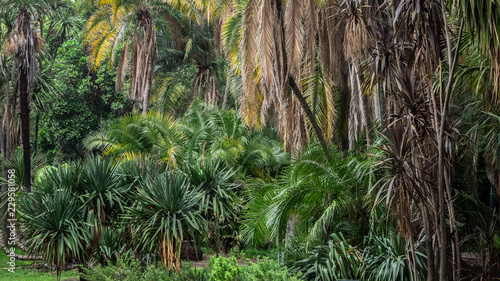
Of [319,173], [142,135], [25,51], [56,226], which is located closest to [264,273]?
[319,173]

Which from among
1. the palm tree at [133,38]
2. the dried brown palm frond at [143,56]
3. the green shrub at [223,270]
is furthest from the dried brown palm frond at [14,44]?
the green shrub at [223,270]

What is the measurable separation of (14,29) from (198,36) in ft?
38.1

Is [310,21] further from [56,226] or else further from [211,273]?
[56,226]

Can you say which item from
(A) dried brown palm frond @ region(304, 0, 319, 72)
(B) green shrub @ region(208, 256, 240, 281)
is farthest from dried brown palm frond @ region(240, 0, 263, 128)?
(B) green shrub @ region(208, 256, 240, 281)

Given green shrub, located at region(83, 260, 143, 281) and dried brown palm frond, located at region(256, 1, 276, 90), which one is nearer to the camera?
green shrub, located at region(83, 260, 143, 281)

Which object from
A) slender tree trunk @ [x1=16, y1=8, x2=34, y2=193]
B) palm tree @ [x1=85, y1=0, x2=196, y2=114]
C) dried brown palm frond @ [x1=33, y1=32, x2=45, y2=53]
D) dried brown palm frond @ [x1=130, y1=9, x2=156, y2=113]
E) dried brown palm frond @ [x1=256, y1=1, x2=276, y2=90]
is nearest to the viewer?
dried brown palm frond @ [x1=256, y1=1, x2=276, y2=90]

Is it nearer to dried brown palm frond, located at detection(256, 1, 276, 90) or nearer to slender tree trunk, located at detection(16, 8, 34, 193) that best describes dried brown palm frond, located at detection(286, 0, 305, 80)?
dried brown palm frond, located at detection(256, 1, 276, 90)

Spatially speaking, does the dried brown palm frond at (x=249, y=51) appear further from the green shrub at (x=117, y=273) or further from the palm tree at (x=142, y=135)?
the palm tree at (x=142, y=135)

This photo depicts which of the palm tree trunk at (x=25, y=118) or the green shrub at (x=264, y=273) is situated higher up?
the palm tree trunk at (x=25, y=118)

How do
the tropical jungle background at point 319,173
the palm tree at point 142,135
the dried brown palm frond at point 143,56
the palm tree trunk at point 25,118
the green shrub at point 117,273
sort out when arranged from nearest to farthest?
the tropical jungle background at point 319,173
the green shrub at point 117,273
the palm tree trunk at point 25,118
the palm tree at point 142,135
the dried brown palm frond at point 143,56

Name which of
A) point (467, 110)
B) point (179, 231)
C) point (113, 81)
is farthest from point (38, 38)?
point (467, 110)

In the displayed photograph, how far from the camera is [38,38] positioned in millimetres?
17750

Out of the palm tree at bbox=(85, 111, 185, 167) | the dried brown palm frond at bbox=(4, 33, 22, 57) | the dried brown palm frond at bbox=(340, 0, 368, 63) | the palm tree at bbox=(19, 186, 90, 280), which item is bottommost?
the palm tree at bbox=(19, 186, 90, 280)

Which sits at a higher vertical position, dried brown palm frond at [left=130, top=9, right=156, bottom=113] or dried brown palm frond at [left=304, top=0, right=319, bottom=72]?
dried brown palm frond at [left=130, top=9, right=156, bottom=113]
